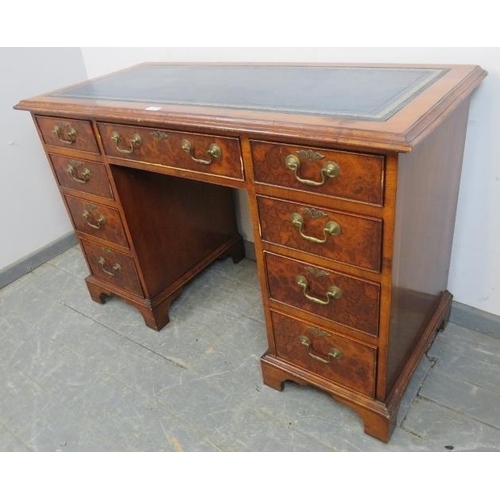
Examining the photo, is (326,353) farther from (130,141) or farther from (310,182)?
(130,141)

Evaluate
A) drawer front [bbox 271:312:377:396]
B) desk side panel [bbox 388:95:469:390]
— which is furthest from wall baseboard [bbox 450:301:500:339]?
drawer front [bbox 271:312:377:396]

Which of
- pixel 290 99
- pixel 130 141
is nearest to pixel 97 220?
pixel 130 141

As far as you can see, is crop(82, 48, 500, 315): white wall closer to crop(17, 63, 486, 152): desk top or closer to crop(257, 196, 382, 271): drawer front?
crop(17, 63, 486, 152): desk top

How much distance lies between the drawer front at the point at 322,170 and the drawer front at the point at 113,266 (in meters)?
0.78

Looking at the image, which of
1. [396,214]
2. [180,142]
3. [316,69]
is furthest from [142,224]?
[396,214]

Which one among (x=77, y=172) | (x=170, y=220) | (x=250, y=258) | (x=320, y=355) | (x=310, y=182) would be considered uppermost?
(x=310, y=182)

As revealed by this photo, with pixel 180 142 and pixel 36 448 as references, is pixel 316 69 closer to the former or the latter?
pixel 180 142

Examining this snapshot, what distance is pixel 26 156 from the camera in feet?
6.60

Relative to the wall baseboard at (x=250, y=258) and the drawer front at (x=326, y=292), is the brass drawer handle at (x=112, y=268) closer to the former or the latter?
the wall baseboard at (x=250, y=258)

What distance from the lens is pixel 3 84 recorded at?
6.07 feet

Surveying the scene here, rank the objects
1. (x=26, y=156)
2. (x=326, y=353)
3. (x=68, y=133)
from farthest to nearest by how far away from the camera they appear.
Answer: (x=26, y=156), (x=68, y=133), (x=326, y=353)

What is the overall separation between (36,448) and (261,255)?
0.88 m

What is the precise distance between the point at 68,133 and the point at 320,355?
0.99 meters
